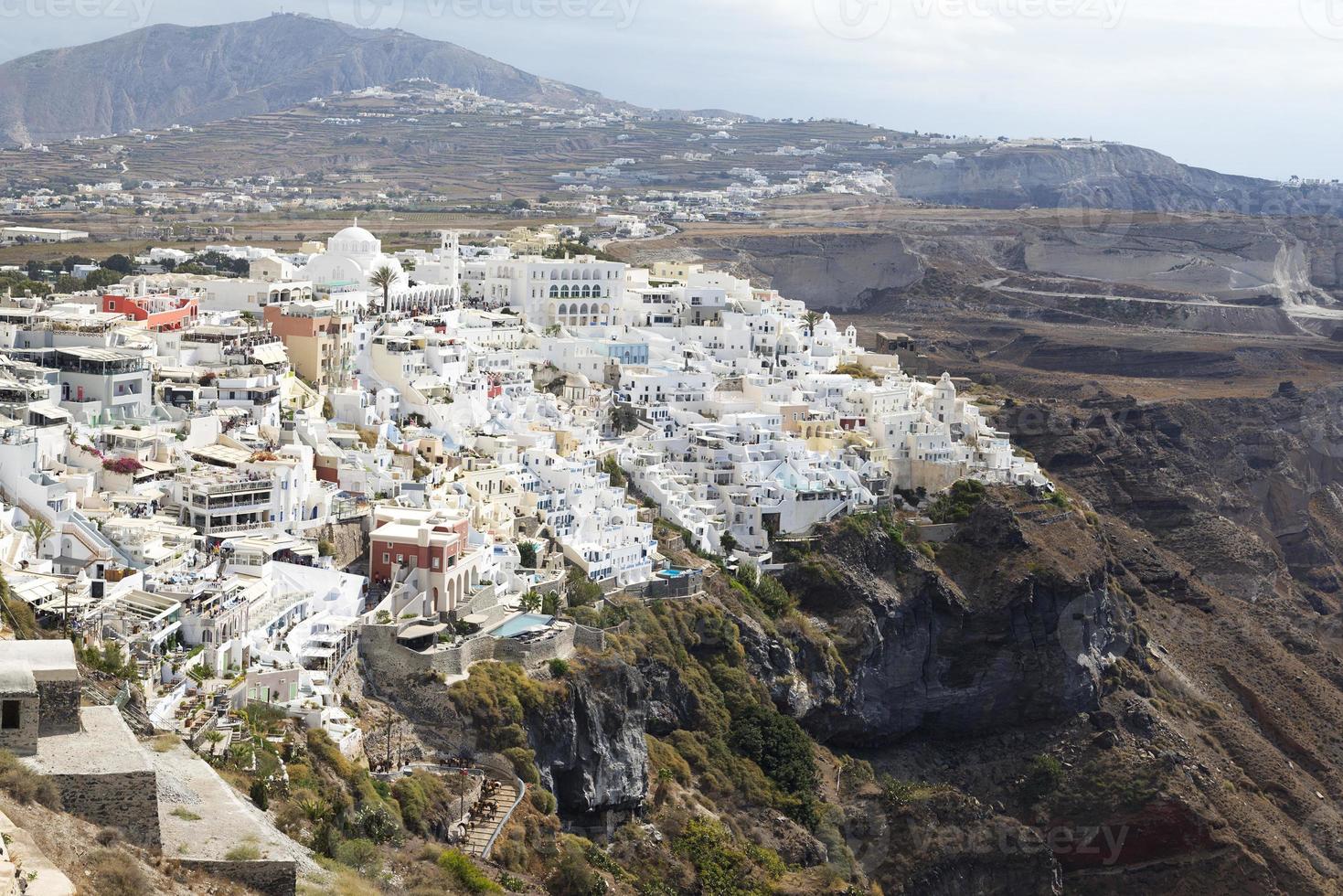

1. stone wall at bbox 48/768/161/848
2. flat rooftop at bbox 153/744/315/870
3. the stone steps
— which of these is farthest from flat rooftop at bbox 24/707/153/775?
the stone steps

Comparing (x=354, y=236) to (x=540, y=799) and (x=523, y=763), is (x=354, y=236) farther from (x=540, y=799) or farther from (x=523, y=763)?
(x=540, y=799)

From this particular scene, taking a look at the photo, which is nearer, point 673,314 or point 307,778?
point 307,778

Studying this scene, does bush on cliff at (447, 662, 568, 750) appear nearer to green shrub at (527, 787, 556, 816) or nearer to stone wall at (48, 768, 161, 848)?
green shrub at (527, 787, 556, 816)

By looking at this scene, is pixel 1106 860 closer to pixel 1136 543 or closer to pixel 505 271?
pixel 1136 543

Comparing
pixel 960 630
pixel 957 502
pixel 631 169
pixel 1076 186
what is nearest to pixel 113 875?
pixel 960 630

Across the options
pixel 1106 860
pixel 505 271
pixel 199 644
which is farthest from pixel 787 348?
pixel 199 644

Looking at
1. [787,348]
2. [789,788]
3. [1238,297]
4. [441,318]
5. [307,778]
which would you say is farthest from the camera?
[1238,297]
